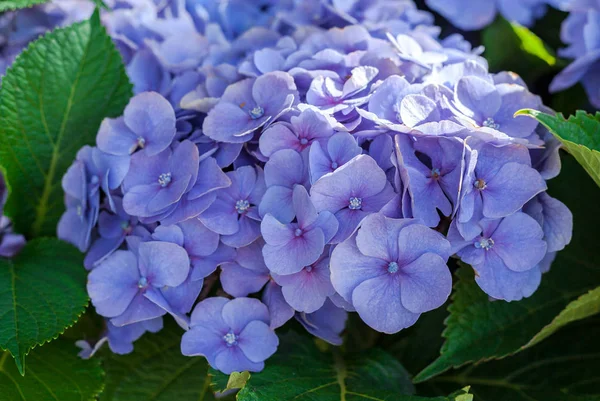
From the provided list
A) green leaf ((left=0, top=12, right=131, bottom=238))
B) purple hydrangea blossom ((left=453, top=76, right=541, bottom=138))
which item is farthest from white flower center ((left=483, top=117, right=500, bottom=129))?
green leaf ((left=0, top=12, right=131, bottom=238))

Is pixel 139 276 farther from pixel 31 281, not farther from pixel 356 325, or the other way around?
pixel 356 325

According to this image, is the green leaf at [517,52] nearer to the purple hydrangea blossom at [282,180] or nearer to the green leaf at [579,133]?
the green leaf at [579,133]

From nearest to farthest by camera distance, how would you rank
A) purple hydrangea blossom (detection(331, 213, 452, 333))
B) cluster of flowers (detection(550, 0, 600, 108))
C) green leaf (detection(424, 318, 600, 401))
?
purple hydrangea blossom (detection(331, 213, 452, 333)) → green leaf (detection(424, 318, 600, 401)) → cluster of flowers (detection(550, 0, 600, 108))

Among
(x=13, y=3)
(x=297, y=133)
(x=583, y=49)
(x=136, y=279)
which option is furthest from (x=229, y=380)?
(x=583, y=49)

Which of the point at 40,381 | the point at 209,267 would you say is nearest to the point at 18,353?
the point at 40,381

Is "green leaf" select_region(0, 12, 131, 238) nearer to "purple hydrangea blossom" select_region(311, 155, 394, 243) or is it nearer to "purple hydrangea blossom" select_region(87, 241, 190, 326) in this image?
"purple hydrangea blossom" select_region(87, 241, 190, 326)
